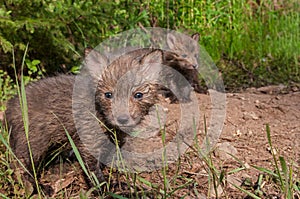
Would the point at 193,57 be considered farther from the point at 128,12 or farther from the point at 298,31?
the point at 298,31

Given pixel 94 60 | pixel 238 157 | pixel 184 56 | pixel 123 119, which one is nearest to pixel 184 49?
pixel 184 56

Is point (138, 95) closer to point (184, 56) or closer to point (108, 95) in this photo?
point (108, 95)

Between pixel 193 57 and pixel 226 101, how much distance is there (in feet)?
5.39

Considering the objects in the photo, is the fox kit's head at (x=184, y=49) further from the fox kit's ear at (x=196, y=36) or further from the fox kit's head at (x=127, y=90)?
the fox kit's head at (x=127, y=90)

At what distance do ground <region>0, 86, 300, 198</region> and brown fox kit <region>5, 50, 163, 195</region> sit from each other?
242mm

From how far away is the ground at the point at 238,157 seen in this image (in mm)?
3500

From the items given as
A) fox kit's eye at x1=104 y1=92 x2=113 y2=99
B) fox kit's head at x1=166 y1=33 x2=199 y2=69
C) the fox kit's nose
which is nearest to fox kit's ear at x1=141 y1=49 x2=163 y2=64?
fox kit's eye at x1=104 y1=92 x2=113 y2=99

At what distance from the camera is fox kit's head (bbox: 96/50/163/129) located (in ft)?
11.4

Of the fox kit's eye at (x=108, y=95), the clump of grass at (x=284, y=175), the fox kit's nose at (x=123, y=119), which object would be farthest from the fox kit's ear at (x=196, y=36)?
the clump of grass at (x=284, y=175)

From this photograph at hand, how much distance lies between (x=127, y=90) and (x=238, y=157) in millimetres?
1161

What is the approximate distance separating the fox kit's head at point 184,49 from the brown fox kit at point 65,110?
2584 millimetres

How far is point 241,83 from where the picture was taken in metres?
6.34

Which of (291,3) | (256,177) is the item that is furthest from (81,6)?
(291,3)

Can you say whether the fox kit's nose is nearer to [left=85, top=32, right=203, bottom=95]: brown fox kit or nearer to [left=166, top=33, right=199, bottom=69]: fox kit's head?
[left=85, top=32, right=203, bottom=95]: brown fox kit
